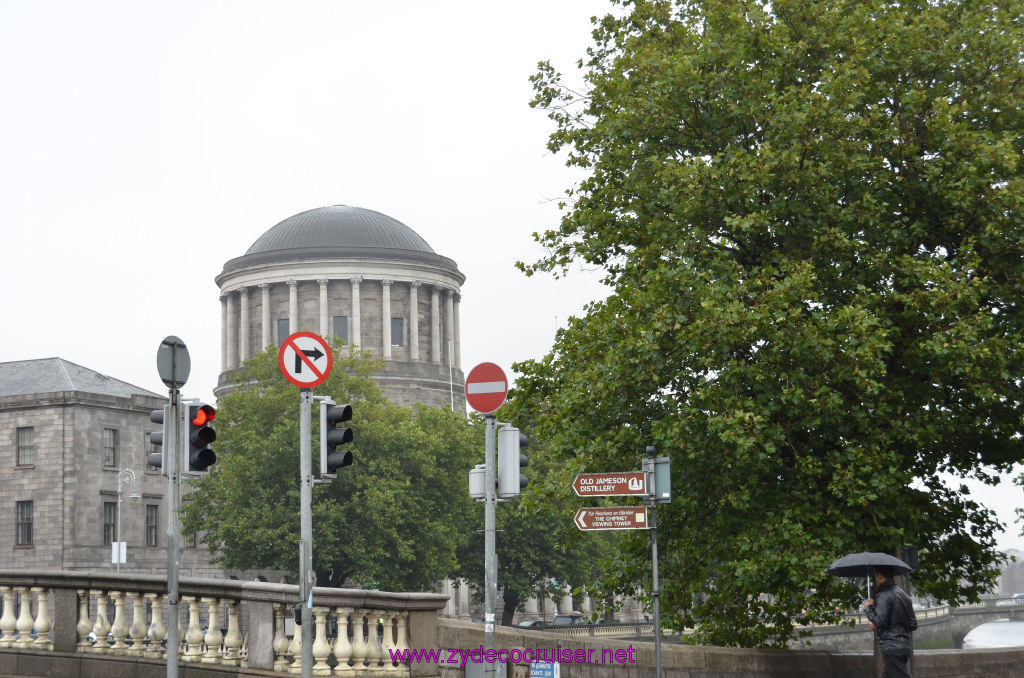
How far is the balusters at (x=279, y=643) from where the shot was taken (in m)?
14.2

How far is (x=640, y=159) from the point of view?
73.8ft

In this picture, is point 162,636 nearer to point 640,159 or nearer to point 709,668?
point 709,668

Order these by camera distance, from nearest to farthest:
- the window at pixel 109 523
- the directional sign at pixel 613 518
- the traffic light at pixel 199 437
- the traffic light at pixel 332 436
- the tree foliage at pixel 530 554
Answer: the traffic light at pixel 332 436, the traffic light at pixel 199 437, the directional sign at pixel 613 518, the tree foliage at pixel 530 554, the window at pixel 109 523

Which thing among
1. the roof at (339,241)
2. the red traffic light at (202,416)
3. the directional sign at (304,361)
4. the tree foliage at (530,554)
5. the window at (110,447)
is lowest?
the tree foliage at (530,554)

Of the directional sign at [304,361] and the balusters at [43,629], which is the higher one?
the directional sign at [304,361]

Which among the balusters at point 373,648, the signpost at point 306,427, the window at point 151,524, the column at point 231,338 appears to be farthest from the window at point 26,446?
the signpost at point 306,427

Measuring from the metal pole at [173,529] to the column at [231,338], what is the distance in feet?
303

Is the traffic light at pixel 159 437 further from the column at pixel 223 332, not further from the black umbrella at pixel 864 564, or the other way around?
the column at pixel 223 332

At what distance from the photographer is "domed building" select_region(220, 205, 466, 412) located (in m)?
105

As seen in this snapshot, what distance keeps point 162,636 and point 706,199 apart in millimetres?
10484

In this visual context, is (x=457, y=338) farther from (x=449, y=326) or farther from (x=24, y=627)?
(x=24, y=627)

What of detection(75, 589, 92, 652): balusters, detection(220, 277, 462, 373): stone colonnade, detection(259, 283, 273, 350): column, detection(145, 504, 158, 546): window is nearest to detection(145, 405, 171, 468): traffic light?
detection(75, 589, 92, 652): balusters

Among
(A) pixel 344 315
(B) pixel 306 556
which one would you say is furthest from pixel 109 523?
(B) pixel 306 556

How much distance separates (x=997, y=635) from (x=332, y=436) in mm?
168612
